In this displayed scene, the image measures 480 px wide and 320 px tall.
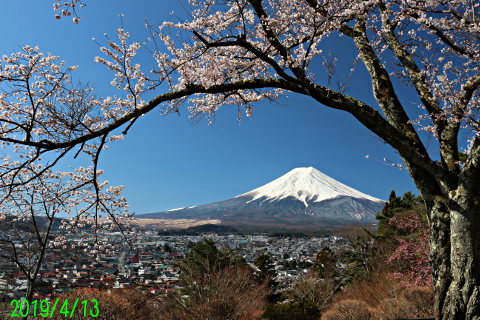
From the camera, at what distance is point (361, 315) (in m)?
5.82

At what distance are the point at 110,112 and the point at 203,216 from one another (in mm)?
119329

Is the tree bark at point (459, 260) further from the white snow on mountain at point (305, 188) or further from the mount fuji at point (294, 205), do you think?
the white snow on mountain at point (305, 188)

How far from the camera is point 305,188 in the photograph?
520 feet

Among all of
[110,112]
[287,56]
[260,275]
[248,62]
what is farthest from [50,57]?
[260,275]

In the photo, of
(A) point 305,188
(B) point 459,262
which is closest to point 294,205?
(A) point 305,188

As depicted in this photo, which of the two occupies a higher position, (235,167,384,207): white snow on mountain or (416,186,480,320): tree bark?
(235,167,384,207): white snow on mountain

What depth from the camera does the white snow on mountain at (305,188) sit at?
144125mm

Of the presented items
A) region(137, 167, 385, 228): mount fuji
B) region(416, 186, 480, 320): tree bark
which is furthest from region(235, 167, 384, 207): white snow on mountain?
region(416, 186, 480, 320): tree bark

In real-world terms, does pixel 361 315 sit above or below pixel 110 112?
below

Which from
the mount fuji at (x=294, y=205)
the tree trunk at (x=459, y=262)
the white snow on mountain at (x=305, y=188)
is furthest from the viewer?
the white snow on mountain at (x=305, y=188)

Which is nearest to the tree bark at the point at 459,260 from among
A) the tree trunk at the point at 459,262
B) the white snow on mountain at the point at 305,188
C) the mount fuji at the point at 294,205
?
the tree trunk at the point at 459,262

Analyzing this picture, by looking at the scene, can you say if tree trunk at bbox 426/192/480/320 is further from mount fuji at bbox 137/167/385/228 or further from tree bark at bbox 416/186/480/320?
mount fuji at bbox 137/167/385/228

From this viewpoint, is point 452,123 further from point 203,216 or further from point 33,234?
point 203,216

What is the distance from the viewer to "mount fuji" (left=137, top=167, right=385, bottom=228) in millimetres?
115812
